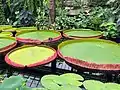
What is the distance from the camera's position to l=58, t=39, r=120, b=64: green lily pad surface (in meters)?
2.29

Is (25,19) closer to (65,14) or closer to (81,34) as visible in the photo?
(65,14)

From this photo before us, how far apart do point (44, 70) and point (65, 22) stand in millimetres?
1710

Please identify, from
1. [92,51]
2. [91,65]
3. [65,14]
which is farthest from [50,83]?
[65,14]

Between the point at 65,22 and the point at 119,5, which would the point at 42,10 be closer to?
the point at 65,22

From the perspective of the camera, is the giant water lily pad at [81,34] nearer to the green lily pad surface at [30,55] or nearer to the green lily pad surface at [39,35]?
the green lily pad surface at [39,35]

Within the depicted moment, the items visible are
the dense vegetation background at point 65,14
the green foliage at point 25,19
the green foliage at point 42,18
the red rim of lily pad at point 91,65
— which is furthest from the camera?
the green foliage at point 25,19

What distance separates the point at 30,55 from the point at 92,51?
800 millimetres

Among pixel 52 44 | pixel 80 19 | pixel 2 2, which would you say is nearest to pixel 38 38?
pixel 52 44

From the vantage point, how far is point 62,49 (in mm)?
2592

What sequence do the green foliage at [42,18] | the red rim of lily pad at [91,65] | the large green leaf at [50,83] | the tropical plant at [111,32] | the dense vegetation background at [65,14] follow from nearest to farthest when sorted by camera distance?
the large green leaf at [50,83], the red rim of lily pad at [91,65], the tropical plant at [111,32], the dense vegetation background at [65,14], the green foliage at [42,18]

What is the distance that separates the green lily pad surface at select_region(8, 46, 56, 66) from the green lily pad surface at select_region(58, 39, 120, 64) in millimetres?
198

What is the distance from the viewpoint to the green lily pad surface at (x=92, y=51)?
229cm

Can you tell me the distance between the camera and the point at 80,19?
4.47 metres

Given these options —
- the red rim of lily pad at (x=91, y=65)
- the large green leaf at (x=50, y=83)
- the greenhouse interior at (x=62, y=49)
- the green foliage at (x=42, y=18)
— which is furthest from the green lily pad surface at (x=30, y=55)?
the green foliage at (x=42, y=18)
